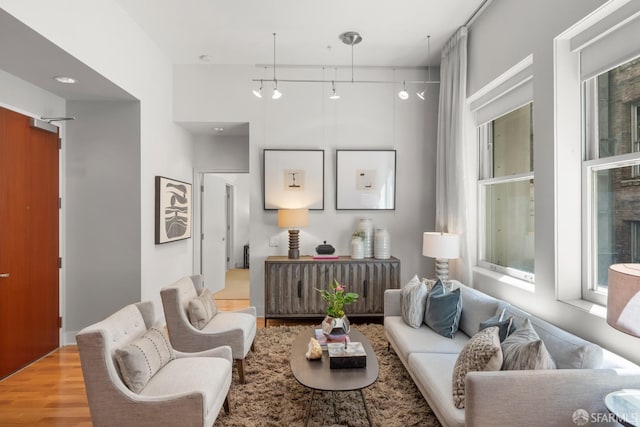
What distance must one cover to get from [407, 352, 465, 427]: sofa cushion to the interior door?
379 centimetres

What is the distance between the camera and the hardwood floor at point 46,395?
2404mm

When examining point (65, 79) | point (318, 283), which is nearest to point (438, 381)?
point (318, 283)

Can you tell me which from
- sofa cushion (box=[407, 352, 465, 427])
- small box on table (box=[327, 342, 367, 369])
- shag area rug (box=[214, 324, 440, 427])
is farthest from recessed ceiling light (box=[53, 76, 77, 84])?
sofa cushion (box=[407, 352, 465, 427])

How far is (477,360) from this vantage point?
1862mm

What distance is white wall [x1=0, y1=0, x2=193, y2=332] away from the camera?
8.25ft

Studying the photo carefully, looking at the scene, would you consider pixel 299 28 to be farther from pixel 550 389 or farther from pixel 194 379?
pixel 550 389

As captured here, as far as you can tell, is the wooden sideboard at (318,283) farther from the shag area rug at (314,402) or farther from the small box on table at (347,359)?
the small box on table at (347,359)

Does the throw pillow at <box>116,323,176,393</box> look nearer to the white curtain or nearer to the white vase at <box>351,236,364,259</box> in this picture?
the white vase at <box>351,236,364,259</box>

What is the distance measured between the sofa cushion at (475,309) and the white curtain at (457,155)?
0.72 metres

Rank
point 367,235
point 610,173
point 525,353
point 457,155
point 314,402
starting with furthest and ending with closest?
point 367,235 < point 457,155 < point 314,402 < point 610,173 < point 525,353

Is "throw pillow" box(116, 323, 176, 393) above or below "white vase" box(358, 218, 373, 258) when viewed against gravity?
below

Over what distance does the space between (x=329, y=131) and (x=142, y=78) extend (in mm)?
2213

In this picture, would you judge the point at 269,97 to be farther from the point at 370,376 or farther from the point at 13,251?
the point at 370,376

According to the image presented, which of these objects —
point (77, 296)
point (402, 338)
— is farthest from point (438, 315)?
point (77, 296)
